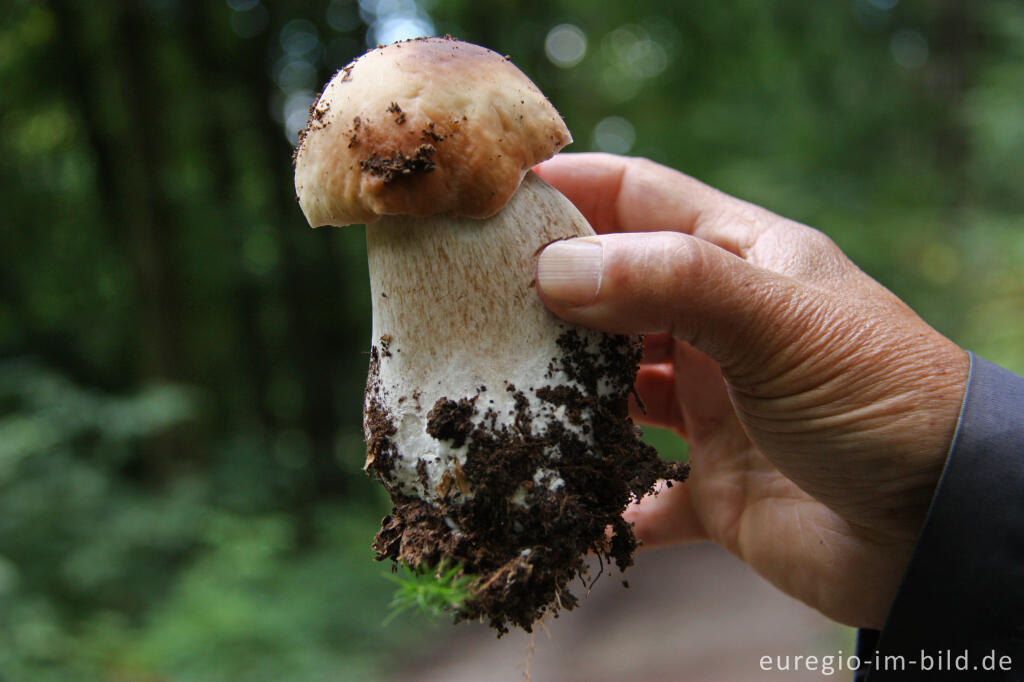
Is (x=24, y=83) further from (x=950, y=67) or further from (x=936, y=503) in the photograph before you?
(x=950, y=67)

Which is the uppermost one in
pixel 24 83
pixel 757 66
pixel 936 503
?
pixel 24 83

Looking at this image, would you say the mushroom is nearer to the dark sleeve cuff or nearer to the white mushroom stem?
the white mushroom stem

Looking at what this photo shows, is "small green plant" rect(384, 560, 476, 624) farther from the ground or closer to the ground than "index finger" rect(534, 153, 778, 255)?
closer to the ground

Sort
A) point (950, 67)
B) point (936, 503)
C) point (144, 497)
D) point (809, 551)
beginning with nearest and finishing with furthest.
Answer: point (936, 503)
point (809, 551)
point (144, 497)
point (950, 67)

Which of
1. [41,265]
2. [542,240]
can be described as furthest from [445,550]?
[41,265]

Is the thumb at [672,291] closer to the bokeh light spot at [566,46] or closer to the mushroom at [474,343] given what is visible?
the mushroom at [474,343]

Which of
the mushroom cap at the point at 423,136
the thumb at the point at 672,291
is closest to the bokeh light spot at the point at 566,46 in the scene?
the mushroom cap at the point at 423,136

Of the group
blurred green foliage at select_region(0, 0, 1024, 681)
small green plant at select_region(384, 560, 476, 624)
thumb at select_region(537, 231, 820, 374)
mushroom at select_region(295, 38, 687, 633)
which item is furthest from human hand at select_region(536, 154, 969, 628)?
blurred green foliage at select_region(0, 0, 1024, 681)

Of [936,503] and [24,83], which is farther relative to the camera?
[24,83]

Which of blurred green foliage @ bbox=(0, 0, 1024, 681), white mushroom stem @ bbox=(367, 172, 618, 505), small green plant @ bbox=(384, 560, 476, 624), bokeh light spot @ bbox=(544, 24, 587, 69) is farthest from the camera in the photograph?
bokeh light spot @ bbox=(544, 24, 587, 69)
